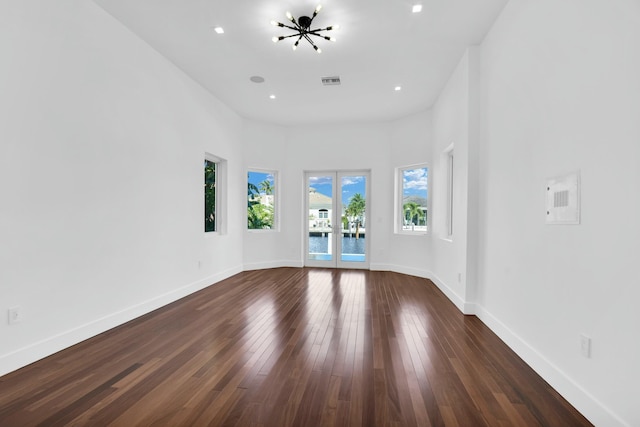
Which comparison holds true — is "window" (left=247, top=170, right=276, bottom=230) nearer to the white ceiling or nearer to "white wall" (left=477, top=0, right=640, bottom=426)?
the white ceiling

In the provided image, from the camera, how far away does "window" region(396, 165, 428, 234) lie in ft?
22.2

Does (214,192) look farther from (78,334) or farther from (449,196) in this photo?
(449,196)

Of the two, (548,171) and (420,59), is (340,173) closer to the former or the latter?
(420,59)

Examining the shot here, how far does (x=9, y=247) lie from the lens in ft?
8.21

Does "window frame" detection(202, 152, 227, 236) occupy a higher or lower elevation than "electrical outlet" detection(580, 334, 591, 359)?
higher

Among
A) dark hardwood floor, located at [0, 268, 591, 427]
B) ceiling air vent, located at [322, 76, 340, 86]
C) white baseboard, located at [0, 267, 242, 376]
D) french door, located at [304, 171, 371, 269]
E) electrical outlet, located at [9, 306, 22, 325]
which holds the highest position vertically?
ceiling air vent, located at [322, 76, 340, 86]

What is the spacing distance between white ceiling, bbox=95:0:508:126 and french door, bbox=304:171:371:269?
2.01 m

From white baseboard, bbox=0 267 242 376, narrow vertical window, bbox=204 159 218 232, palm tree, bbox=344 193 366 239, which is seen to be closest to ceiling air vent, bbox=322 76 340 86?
narrow vertical window, bbox=204 159 218 232

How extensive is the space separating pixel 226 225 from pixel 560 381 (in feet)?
17.9

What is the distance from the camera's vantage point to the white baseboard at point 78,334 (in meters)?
2.52

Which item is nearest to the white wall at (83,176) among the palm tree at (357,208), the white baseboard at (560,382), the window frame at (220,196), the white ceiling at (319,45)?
the white ceiling at (319,45)

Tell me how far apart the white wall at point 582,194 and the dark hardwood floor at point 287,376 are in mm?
315

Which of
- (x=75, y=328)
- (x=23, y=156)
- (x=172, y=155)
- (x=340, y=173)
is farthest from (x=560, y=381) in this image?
(x=340, y=173)

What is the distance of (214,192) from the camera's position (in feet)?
20.7
